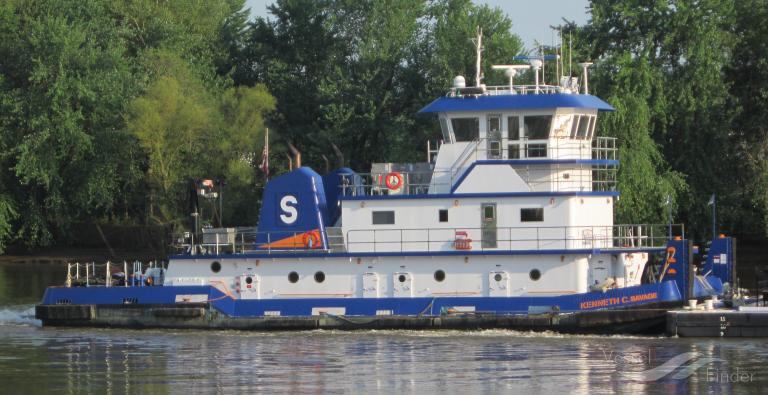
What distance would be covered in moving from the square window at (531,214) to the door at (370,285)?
398 cm

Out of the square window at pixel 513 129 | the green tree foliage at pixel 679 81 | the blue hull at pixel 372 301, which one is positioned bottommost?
the blue hull at pixel 372 301

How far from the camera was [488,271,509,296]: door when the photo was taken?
33219 mm

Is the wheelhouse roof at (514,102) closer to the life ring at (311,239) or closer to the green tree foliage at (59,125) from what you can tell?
the life ring at (311,239)

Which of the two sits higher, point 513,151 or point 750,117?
point 750,117

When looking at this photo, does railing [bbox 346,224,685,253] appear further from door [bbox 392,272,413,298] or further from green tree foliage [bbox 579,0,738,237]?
green tree foliage [bbox 579,0,738,237]

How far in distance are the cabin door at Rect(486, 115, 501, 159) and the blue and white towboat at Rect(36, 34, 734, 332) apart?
0.12 feet

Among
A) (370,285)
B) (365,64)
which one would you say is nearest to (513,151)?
(370,285)

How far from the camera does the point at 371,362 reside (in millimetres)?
29188

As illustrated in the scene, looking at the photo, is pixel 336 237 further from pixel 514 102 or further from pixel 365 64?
pixel 365 64

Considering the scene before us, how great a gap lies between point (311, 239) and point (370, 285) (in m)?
1.95

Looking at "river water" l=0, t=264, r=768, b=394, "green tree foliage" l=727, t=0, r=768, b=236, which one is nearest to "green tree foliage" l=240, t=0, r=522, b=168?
"green tree foliage" l=727, t=0, r=768, b=236

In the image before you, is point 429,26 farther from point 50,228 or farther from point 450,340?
point 450,340

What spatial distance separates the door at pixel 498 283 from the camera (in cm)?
3322

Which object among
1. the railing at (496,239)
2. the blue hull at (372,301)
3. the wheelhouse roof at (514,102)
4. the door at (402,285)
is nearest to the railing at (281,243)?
the blue hull at (372,301)
